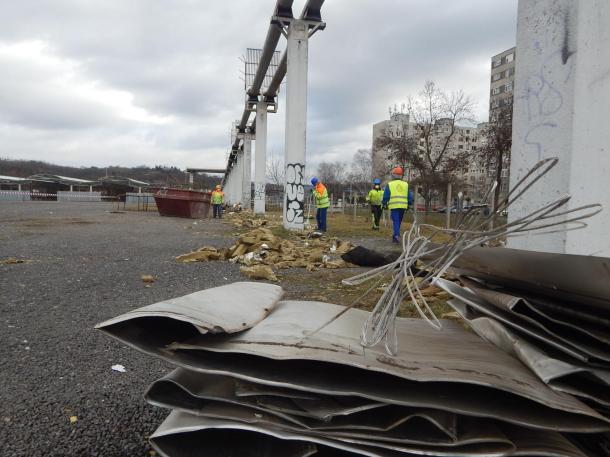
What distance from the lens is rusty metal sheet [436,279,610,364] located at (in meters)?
1.27

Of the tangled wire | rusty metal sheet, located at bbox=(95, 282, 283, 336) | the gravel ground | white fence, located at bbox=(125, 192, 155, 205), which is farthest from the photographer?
white fence, located at bbox=(125, 192, 155, 205)

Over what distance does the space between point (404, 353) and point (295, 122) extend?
12392 mm

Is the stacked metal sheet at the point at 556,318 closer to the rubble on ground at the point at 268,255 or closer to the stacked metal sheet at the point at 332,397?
the stacked metal sheet at the point at 332,397

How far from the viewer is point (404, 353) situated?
58.9 inches

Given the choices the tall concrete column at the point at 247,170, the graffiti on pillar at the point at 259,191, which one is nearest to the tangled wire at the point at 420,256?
the graffiti on pillar at the point at 259,191

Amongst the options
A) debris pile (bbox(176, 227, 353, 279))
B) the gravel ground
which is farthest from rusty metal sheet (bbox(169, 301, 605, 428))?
debris pile (bbox(176, 227, 353, 279))

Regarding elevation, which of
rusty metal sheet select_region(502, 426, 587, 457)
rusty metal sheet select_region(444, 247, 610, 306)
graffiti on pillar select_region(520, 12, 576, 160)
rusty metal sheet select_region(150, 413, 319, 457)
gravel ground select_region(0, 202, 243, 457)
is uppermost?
graffiti on pillar select_region(520, 12, 576, 160)

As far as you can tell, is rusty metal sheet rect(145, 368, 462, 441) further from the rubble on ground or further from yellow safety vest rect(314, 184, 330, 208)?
yellow safety vest rect(314, 184, 330, 208)

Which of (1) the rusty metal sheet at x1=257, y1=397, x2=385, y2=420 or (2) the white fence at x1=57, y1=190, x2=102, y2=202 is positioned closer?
(1) the rusty metal sheet at x1=257, y1=397, x2=385, y2=420

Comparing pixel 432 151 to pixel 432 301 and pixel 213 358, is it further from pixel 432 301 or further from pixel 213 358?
pixel 213 358

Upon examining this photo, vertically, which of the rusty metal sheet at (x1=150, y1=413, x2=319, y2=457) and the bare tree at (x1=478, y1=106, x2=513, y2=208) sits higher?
the bare tree at (x1=478, y1=106, x2=513, y2=208)

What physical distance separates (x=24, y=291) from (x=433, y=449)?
4.91 metres

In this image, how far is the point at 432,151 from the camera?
100 feet

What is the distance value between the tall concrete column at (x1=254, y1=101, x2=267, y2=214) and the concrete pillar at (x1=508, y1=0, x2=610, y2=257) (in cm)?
2044
